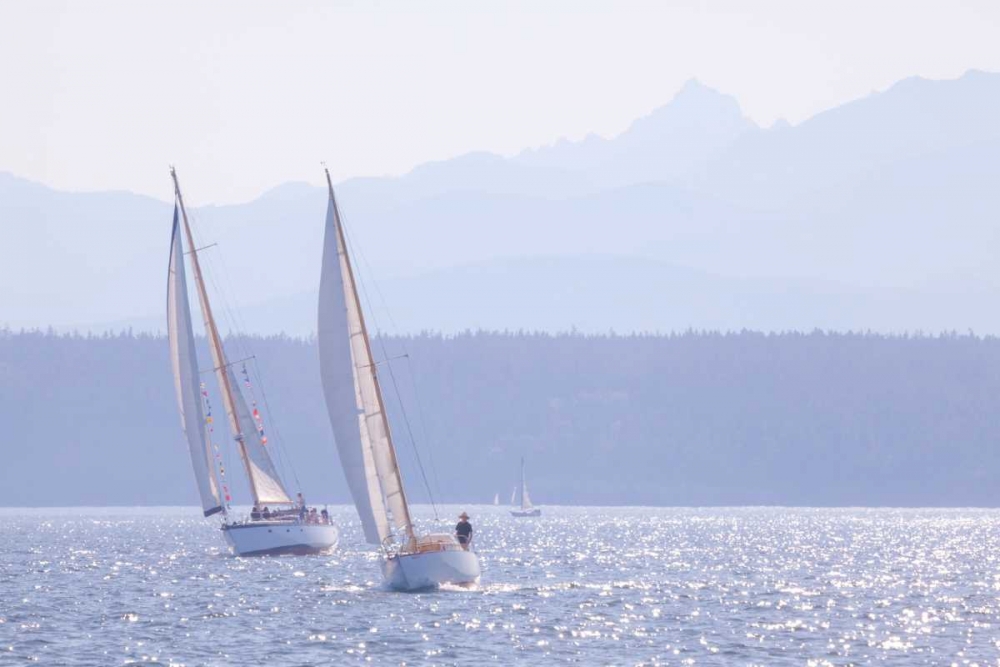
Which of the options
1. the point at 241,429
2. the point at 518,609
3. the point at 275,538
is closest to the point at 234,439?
the point at 241,429

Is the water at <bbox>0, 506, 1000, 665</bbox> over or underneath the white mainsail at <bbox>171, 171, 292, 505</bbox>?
underneath

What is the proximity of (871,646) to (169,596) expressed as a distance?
26.3m

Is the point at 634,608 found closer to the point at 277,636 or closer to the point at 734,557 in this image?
the point at 277,636

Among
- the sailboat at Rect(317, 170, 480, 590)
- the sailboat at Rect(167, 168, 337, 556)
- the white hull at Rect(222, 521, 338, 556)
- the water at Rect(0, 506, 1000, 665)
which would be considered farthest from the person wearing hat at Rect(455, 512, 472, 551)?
the white hull at Rect(222, 521, 338, 556)

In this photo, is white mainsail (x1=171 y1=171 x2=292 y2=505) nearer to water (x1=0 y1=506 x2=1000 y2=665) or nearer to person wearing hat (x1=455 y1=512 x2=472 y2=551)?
water (x1=0 y1=506 x2=1000 y2=665)

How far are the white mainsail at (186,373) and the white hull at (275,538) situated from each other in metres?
1.66

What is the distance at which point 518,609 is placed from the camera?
214 feet

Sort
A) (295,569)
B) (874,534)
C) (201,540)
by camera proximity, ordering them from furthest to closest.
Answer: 1. (874,534)
2. (201,540)
3. (295,569)

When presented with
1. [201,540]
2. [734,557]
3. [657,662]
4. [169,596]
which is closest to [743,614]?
[657,662]

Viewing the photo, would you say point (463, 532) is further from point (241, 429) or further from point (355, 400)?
point (241, 429)

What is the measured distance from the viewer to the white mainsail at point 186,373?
89.0 metres

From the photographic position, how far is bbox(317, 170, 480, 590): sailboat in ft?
216

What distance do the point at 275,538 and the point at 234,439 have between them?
15.2 ft

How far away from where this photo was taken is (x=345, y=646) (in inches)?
2101
